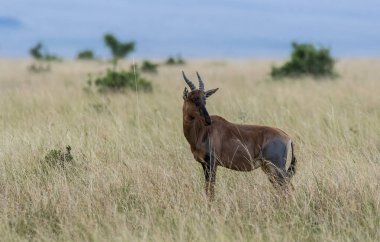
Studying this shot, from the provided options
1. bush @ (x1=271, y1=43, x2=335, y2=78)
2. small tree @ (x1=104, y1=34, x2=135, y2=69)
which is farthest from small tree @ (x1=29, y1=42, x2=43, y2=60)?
bush @ (x1=271, y1=43, x2=335, y2=78)

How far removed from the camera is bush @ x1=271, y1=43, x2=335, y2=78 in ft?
66.9

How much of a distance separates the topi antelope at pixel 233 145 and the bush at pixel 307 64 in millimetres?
14265

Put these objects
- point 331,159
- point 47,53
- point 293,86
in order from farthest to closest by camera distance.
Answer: point 47,53 → point 293,86 → point 331,159

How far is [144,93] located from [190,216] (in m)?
9.04

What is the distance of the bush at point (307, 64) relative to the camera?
20.4 m

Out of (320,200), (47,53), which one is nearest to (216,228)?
(320,200)

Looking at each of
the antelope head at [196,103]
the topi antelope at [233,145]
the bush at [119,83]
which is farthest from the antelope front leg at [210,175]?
the bush at [119,83]

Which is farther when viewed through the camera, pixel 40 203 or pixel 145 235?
pixel 40 203

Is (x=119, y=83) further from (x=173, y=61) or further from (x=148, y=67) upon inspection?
(x=173, y=61)

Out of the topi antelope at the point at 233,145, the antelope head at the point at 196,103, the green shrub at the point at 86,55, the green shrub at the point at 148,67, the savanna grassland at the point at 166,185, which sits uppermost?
the antelope head at the point at 196,103

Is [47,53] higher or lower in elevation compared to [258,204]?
lower

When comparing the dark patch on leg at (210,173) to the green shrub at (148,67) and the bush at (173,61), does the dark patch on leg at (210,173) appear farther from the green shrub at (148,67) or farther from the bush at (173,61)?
the bush at (173,61)

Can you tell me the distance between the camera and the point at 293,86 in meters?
15.6

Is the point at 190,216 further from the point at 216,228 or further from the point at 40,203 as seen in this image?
the point at 40,203
